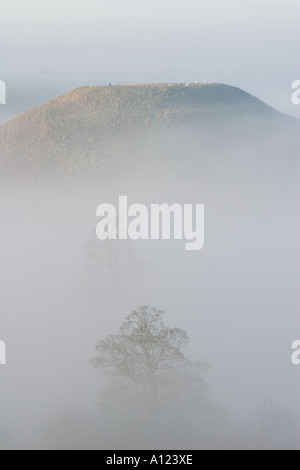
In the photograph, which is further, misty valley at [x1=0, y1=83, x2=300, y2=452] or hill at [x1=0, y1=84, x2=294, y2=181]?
hill at [x1=0, y1=84, x2=294, y2=181]

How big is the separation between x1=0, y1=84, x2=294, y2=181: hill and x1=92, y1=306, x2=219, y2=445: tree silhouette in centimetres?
5222

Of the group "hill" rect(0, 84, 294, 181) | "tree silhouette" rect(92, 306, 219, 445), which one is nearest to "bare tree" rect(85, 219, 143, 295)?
"tree silhouette" rect(92, 306, 219, 445)

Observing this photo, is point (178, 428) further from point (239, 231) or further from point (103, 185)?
point (103, 185)

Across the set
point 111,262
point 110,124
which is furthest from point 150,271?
point 110,124

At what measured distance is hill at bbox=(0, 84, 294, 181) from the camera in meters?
76.2

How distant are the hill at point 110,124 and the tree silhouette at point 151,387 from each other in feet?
171

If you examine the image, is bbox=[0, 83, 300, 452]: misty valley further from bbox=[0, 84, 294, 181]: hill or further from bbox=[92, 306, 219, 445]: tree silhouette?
bbox=[0, 84, 294, 181]: hill

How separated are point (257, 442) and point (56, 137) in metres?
66.5

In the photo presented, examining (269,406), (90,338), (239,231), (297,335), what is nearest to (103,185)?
(239,231)

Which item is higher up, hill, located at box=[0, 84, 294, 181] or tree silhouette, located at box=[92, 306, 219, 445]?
hill, located at box=[0, 84, 294, 181]

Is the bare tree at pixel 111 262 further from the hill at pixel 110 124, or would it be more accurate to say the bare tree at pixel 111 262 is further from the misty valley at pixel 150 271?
the hill at pixel 110 124

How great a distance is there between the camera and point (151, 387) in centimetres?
2347

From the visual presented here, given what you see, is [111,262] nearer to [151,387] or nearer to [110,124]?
[151,387]

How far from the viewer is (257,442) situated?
24984 mm
